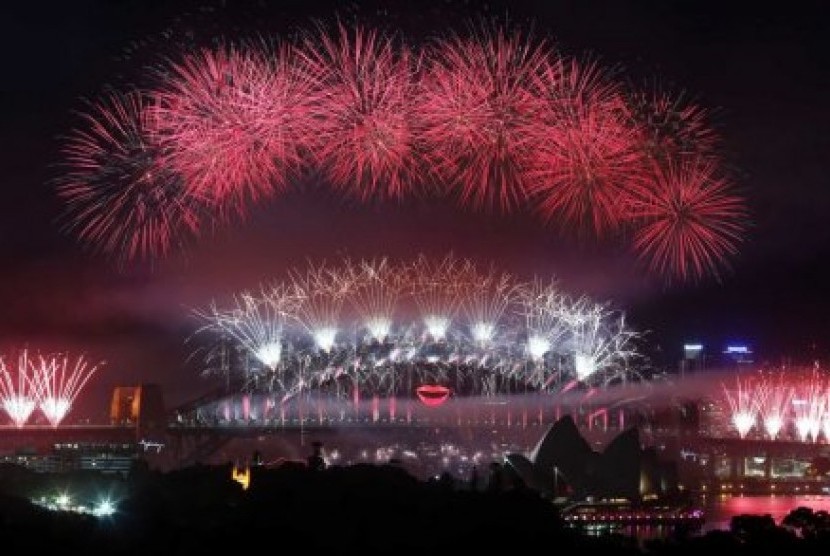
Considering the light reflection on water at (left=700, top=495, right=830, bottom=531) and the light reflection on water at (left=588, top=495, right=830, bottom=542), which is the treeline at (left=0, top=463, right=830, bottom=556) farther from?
the light reflection on water at (left=700, top=495, right=830, bottom=531)

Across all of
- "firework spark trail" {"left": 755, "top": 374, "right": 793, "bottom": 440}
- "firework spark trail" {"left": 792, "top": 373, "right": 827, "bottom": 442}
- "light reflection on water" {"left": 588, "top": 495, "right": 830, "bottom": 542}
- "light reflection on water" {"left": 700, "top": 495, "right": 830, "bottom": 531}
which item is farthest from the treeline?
"firework spark trail" {"left": 755, "top": 374, "right": 793, "bottom": 440}

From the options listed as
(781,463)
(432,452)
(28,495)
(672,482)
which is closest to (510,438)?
(432,452)

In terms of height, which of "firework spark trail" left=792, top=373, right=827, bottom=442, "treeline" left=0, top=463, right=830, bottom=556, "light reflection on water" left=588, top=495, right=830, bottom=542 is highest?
"firework spark trail" left=792, top=373, right=827, bottom=442

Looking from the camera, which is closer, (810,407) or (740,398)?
(810,407)

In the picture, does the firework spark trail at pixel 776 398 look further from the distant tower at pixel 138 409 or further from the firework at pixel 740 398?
the distant tower at pixel 138 409

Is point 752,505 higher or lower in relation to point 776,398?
lower

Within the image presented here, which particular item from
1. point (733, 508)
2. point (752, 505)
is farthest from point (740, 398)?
point (733, 508)

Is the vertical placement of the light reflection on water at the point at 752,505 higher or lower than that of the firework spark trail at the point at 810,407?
lower

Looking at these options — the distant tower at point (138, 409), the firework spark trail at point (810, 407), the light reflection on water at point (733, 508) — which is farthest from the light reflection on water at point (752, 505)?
the distant tower at point (138, 409)

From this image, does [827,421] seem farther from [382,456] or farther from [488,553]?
[488,553]

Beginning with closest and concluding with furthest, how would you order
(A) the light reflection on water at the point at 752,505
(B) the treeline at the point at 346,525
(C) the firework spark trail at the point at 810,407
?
(B) the treeline at the point at 346,525 → (A) the light reflection on water at the point at 752,505 → (C) the firework spark trail at the point at 810,407

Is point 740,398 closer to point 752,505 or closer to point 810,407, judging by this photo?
point 810,407
